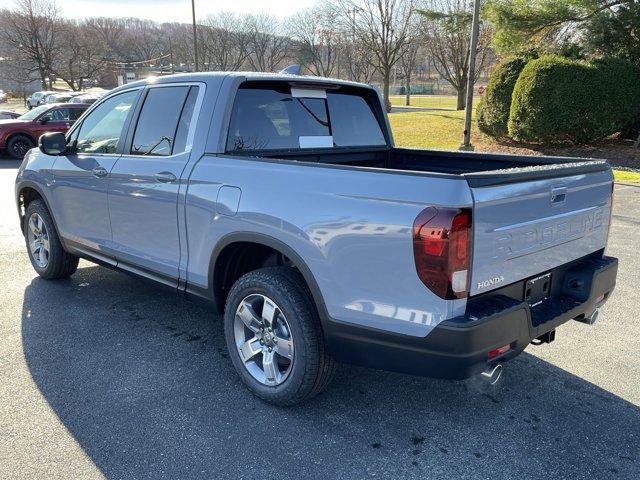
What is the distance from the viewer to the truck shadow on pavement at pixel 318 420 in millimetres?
2586

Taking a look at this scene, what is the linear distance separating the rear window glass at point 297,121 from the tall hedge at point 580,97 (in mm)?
12163

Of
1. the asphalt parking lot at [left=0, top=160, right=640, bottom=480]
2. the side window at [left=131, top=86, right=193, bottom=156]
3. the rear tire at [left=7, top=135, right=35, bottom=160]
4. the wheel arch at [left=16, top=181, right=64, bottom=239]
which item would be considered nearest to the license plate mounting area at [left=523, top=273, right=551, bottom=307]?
the asphalt parking lot at [left=0, top=160, right=640, bottom=480]

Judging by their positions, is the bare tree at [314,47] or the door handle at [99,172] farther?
the bare tree at [314,47]

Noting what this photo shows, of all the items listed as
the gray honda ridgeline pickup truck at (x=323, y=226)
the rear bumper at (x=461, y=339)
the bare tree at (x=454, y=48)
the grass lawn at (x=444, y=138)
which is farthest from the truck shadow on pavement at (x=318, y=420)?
the bare tree at (x=454, y=48)

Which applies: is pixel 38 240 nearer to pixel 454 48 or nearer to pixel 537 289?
pixel 537 289

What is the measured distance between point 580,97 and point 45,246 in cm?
1410

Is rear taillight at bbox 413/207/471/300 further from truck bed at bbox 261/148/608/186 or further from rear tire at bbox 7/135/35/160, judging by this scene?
rear tire at bbox 7/135/35/160

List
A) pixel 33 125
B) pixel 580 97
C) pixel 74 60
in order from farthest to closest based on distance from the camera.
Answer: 1. pixel 74 60
2. pixel 33 125
3. pixel 580 97

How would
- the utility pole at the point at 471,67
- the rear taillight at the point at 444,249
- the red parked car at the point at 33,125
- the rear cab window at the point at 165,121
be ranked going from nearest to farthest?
the rear taillight at the point at 444,249
the rear cab window at the point at 165,121
the utility pole at the point at 471,67
the red parked car at the point at 33,125

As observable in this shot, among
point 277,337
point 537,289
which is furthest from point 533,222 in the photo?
point 277,337

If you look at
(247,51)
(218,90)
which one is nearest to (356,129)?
(218,90)

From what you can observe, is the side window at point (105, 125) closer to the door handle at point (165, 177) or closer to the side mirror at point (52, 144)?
the side mirror at point (52, 144)

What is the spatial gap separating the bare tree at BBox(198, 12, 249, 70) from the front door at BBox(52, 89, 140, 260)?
60.3 meters

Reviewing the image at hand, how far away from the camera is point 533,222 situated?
258 centimetres
